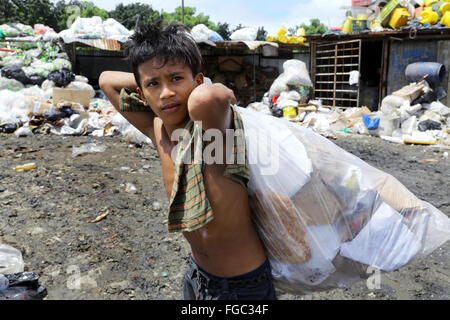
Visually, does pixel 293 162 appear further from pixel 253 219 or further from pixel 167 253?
pixel 167 253

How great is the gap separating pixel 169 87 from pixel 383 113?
25.5ft

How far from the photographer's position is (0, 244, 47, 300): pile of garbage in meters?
2.11

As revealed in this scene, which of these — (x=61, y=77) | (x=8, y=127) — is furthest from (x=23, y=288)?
(x=61, y=77)

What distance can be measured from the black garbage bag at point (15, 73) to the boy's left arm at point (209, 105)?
9342 mm

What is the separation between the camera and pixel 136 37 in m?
1.16

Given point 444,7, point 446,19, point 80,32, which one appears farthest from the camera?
point 80,32

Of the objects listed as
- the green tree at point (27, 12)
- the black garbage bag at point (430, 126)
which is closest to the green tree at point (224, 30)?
the green tree at point (27, 12)

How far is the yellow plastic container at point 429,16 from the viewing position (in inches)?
338

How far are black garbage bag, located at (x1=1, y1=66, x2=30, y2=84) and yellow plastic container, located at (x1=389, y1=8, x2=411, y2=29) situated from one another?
942cm

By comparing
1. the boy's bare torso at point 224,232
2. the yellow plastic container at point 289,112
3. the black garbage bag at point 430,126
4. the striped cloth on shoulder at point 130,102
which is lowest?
the black garbage bag at point 430,126

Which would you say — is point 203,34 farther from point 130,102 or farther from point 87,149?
point 130,102

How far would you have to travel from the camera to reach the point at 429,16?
860 centimetres

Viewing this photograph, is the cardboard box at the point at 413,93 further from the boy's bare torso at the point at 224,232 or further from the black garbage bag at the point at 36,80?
the black garbage bag at the point at 36,80

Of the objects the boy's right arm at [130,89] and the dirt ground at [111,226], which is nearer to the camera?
the boy's right arm at [130,89]
